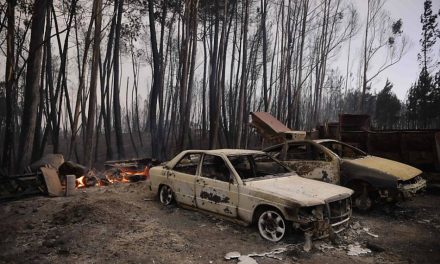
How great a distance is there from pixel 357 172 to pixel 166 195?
167 inches

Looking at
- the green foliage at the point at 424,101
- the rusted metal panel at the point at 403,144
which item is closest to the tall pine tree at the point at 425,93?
the green foliage at the point at 424,101

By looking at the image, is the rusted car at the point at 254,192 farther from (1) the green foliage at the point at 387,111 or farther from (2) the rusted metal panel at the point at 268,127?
(1) the green foliage at the point at 387,111

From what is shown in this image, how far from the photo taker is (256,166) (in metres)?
7.36

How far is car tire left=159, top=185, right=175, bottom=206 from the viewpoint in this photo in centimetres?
775

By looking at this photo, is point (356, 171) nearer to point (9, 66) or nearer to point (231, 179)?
point (231, 179)

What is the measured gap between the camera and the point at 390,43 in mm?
37375

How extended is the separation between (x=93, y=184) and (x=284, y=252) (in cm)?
734

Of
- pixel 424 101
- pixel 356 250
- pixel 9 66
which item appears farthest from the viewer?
pixel 424 101

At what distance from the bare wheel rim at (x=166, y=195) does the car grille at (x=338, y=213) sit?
3453mm

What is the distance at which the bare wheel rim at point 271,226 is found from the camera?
566cm

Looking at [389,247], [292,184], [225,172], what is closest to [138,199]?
[225,172]

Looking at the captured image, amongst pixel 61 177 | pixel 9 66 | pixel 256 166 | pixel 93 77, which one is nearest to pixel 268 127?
pixel 256 166

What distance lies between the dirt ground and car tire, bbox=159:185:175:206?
0.16 m

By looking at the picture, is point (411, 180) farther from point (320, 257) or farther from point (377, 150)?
point (320, 257)
